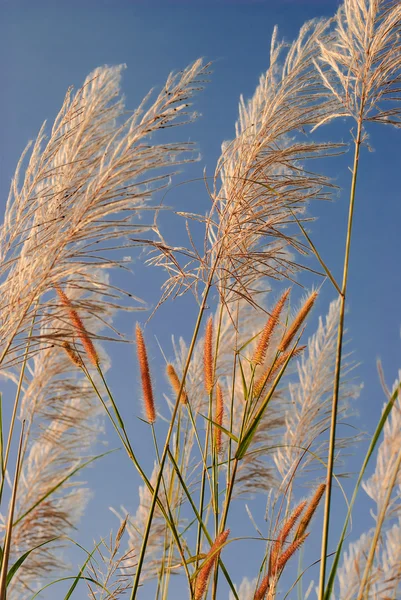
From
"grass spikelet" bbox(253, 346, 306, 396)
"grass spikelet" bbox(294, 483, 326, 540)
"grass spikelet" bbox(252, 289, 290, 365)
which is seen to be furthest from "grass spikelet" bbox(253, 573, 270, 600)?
"grass spikelet" bbox(252, 289, 290, 365)

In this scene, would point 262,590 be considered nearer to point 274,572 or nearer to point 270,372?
point 274,572

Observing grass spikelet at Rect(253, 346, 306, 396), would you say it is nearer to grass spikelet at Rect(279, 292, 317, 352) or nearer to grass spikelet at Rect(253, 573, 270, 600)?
grass spikelet at Rect(279, 292, 317, 352)

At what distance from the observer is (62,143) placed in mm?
2012

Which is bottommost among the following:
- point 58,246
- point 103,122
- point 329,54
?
point 58,246

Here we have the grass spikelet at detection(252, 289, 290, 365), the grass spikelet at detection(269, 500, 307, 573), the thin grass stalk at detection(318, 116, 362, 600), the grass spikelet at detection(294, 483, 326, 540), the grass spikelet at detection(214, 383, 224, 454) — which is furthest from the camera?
the grass spikelet at detection(214, 383, 224, 454)

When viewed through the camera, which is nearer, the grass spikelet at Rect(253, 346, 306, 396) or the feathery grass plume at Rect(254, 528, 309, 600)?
the feathery grass plume at Rect(254, 528, 309, 600)

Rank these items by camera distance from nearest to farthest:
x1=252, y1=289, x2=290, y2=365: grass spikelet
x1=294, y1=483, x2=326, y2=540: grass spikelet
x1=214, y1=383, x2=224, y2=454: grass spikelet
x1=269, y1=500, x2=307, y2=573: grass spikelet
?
x1=269, y1=500, x2=307, y2=573: grass spikelet < x1=294, y1=483, x2=326, y2=540: grass spikelet < x1=252, y1=289, x2=290, y2=365: grass spikelet < x1=214, y1=383, x2=224, y2=454: grass spikelet

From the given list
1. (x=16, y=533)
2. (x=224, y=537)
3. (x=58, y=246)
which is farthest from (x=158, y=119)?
(x=16, y=533)

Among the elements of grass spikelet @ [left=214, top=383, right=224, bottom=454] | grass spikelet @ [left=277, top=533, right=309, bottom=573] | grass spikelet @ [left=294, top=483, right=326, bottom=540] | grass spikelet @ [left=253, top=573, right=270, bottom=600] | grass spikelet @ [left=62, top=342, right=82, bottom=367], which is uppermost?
grass spikelet @ [left=62, top=342, right=82, bottom=367]

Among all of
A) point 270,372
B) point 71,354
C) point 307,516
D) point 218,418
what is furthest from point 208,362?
point 307,516

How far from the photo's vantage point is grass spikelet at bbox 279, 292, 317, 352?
2.12m

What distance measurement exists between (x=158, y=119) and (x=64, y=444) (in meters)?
2.33

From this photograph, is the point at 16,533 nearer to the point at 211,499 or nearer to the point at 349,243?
the point at 211,499

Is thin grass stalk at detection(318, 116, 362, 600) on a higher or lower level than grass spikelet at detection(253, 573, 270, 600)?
higher
